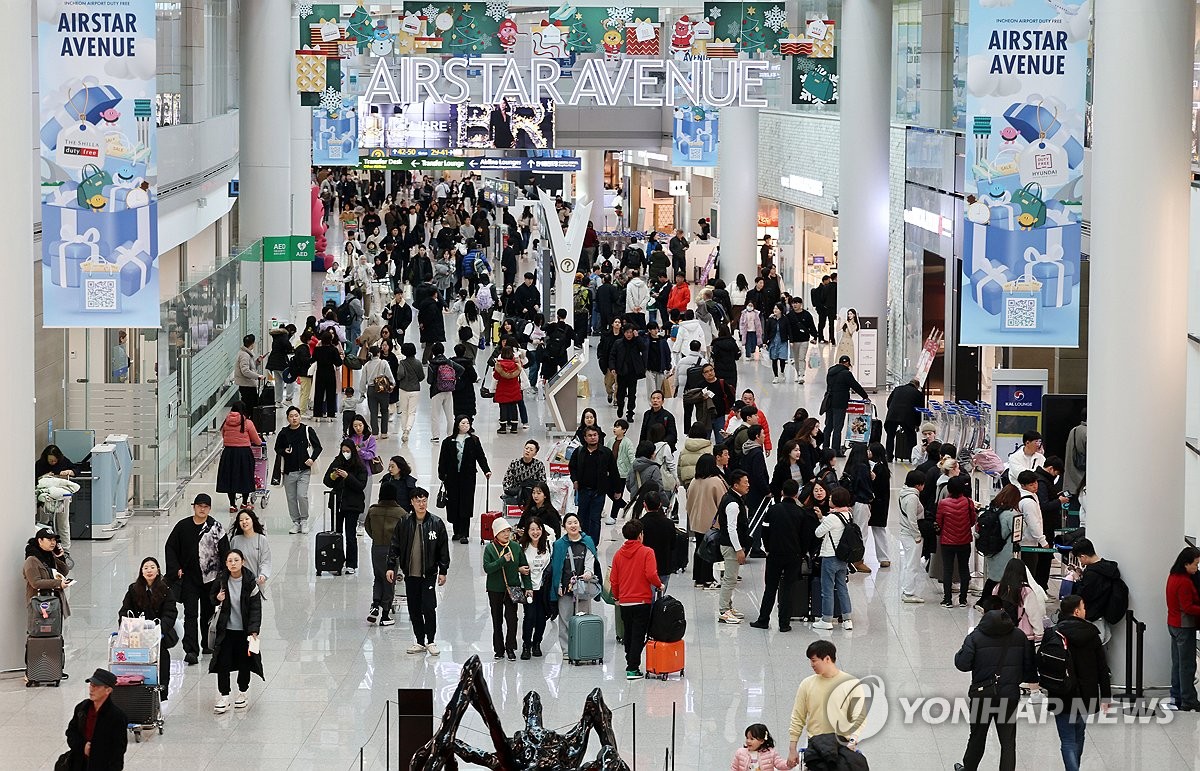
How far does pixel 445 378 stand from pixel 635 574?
9.96 metres

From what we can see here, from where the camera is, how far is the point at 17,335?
1344cm

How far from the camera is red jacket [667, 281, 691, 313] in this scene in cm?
3231

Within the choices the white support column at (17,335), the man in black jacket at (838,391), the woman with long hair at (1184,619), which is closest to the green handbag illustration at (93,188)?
the white support column at (17,335)

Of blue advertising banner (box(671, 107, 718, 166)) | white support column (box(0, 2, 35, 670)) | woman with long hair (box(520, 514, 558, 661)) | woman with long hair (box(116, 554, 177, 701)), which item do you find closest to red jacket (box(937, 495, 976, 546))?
woman with long hair (box(520, 514, 558, 661))

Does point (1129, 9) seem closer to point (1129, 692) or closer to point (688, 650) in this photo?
point (1129, 692)

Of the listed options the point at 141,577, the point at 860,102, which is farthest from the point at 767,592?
the point at 860,102

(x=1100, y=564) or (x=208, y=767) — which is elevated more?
(x=1100, y=564)

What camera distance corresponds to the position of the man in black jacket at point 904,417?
2141 centimetres

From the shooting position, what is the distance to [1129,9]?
12.7m

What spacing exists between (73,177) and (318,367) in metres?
8.94

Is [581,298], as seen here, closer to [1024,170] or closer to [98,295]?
[98,295]

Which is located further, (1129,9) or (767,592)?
(767,592)

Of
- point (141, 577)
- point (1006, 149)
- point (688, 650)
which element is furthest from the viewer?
point (1006, 149)

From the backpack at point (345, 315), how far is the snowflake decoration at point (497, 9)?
220 inches
